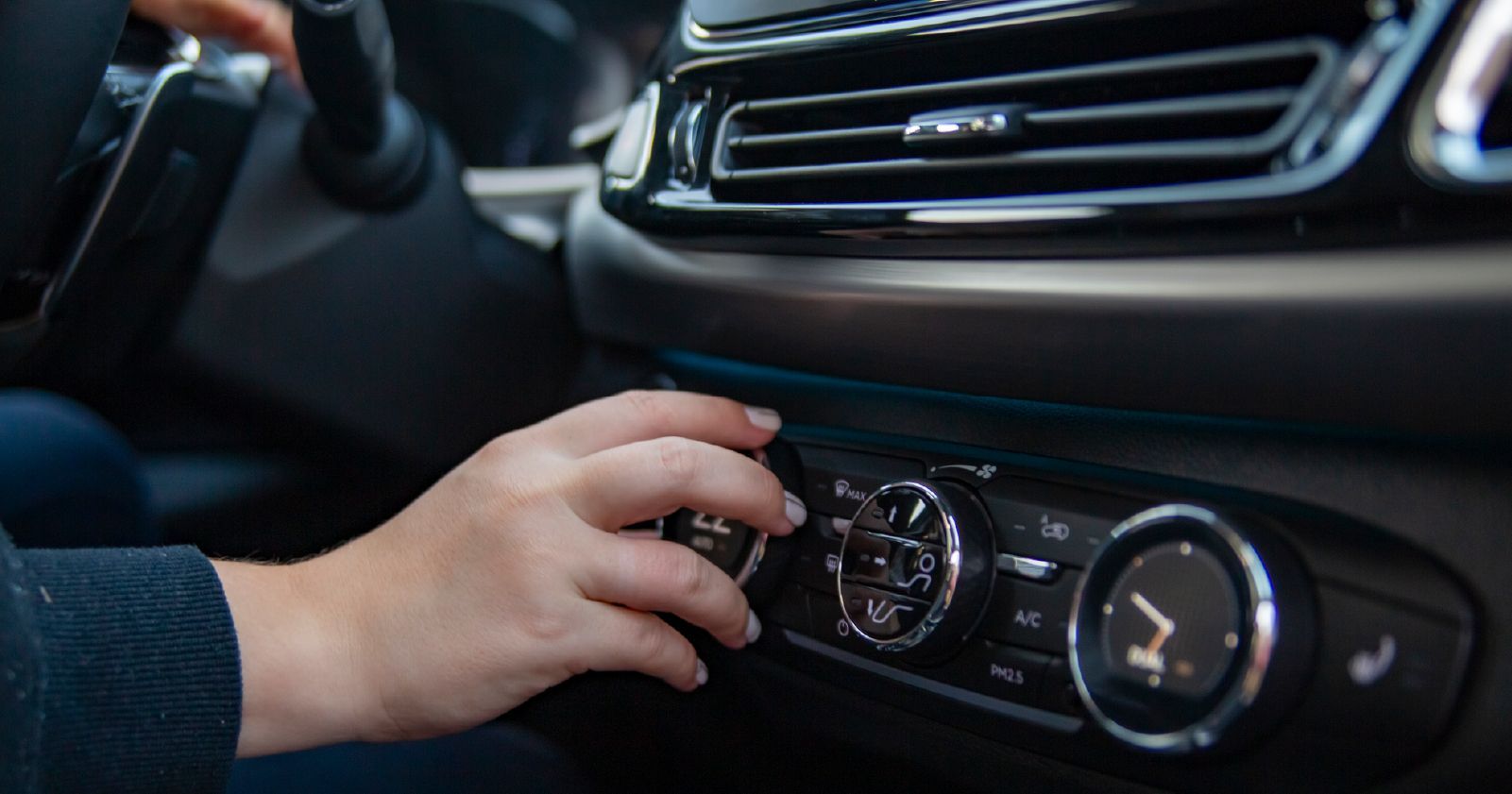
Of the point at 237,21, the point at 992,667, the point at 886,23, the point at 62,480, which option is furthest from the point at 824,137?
the point at 62,480

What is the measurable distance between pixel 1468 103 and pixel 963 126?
216 millimetres

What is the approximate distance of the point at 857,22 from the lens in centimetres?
64

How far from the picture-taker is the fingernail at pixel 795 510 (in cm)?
67

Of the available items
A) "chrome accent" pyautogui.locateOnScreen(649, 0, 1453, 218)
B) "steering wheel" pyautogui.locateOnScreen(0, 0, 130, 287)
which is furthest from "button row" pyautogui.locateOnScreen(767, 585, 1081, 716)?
"steering wheel" pyautogui.locateOnScreen(0, 0, 130, 287)

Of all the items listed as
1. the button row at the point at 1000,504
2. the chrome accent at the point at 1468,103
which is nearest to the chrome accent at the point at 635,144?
the button row at the point at 1000,504

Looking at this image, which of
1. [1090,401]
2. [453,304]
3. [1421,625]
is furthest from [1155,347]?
[453,304]

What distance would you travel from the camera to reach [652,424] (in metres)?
0.69

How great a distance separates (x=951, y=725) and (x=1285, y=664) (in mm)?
202

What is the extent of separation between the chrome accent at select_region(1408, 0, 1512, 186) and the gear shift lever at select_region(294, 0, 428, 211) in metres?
0.67

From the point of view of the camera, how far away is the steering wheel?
0.59 metres

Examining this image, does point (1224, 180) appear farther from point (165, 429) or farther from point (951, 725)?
point (165, 429)

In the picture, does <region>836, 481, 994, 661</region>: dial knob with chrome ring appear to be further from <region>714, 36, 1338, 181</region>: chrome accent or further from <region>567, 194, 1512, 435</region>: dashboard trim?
<region>714, 36, 1338, 181</region>: chrome accent

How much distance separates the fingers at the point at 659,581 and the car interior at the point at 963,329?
0.13 ft

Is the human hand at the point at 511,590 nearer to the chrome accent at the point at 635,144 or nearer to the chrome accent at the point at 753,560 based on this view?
the chrome accent at the point at 753,560
